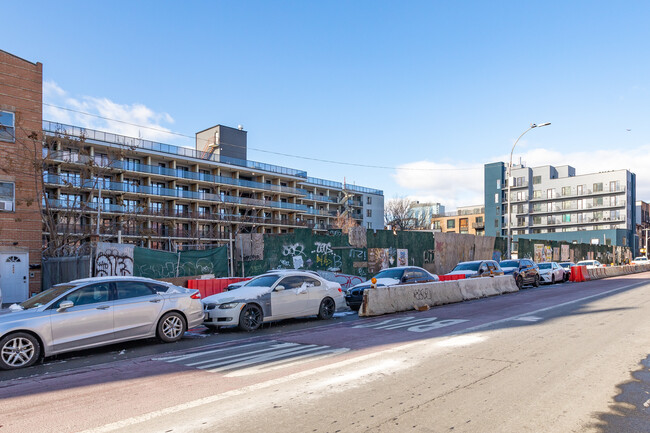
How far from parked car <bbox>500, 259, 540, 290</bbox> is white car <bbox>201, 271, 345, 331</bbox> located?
14.3m

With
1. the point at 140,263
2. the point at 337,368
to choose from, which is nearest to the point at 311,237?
the point at 140,263

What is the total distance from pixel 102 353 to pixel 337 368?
498 centimetres

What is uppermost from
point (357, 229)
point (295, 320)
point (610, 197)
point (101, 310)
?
point (610, 197)

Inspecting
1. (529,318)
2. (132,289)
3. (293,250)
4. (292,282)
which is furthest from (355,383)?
(293,250)

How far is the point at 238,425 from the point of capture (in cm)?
510

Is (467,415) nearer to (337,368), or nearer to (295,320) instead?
(337,368)

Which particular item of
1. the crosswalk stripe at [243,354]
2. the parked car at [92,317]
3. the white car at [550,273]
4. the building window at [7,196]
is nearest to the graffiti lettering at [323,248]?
the parked car at [92,317]

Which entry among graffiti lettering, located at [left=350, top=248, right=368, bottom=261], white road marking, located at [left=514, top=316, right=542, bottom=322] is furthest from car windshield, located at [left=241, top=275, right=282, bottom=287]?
graffiti lettering, located at [left=350, top=248, right=368, bottom=261]

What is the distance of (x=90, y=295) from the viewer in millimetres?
9688

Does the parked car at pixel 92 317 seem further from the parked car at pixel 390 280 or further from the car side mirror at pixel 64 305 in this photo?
the parked car at pixel 390 280

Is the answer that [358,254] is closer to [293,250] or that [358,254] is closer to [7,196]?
[293,250]

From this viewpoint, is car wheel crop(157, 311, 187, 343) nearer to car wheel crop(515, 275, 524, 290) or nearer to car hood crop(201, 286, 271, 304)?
car hood crop(201, 286, 271, 304)

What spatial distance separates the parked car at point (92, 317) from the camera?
339 inches

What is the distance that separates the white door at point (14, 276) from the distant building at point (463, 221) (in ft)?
335
